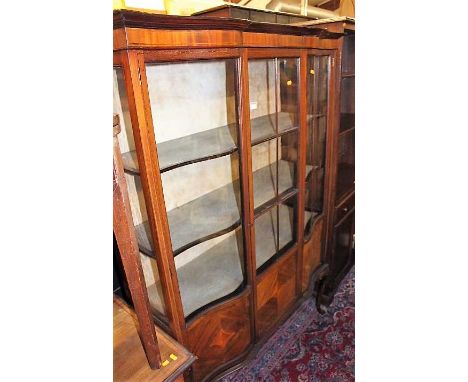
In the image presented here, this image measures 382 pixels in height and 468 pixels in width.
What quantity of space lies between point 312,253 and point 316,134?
781 millimetres

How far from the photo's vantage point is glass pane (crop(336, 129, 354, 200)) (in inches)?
85.6

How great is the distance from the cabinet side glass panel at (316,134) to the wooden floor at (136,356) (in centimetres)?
110

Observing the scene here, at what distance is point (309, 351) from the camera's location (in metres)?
1.96

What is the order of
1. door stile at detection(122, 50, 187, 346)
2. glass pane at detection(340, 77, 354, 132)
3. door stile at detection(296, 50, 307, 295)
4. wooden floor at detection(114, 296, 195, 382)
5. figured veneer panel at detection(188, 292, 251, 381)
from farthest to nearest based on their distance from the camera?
glass pane at detection(340, 77, 354, 132), door stile at detection(296, 50, 307, 295), figured veneer panel at detection(188, 292, 251, 381), wooden floor at detection(114, 296, 195, 382), door stile at detection(122, 50, 187, 346)

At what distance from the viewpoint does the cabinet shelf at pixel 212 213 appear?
4.27 ft

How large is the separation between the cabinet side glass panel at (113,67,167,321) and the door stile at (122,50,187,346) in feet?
0.19

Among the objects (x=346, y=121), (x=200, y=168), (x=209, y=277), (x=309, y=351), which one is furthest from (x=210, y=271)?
(x=346, y=121)

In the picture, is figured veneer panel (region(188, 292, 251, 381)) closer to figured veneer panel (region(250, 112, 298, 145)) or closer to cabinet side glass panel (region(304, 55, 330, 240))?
cabinet side glass panel (region(304, 55, 330, 240))

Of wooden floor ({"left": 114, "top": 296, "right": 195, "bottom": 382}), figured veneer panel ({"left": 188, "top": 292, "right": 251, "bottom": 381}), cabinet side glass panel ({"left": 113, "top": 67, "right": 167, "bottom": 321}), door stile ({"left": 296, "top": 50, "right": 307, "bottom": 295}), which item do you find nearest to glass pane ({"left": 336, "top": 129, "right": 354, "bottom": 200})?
door stile ({"left": 296, "top": 50, "right": 307, "bottom": 295})

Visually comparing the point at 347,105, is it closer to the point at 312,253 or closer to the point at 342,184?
the point at 342,184

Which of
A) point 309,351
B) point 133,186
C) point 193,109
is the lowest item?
point 309,351
